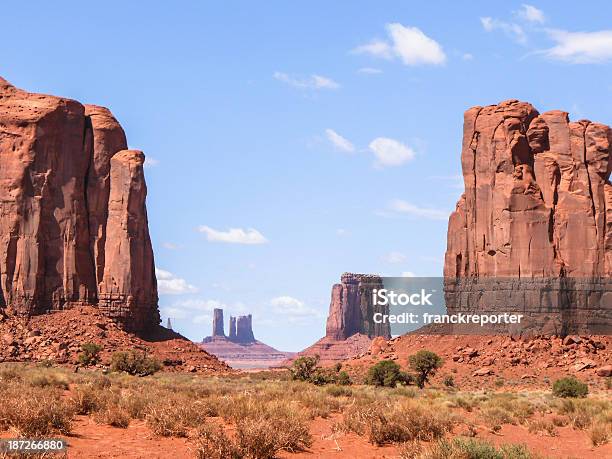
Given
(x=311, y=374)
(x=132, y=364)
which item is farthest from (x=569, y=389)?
(x=132, y=364)

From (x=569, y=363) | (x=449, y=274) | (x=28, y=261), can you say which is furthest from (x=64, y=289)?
(x=569, y=363)

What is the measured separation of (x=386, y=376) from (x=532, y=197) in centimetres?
2154

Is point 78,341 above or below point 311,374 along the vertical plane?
above

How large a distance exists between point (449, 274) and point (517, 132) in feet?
45.4

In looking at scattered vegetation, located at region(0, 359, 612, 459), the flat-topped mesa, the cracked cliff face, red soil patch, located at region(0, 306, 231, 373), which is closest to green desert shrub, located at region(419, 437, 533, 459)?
scattered vegetation, located at region(0, 359, 612, 459)

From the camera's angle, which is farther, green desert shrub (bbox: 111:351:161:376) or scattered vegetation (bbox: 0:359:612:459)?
green desert shrub (bbox: 111:351:161:376)

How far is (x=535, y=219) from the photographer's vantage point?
71.4 meters

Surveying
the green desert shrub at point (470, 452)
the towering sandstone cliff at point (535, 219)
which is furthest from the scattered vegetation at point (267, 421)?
the towering sandstone cliff at point (535, 219)

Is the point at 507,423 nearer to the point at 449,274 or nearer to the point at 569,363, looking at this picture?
the point at 569,363

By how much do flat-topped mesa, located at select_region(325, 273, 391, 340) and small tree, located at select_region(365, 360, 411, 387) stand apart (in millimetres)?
113066

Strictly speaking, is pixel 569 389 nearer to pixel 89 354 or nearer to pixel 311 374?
pixel 311 374

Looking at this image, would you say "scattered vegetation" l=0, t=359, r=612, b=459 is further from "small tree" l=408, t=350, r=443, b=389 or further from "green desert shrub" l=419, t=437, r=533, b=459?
"small tree" l=408, t=350, r=443, b=389

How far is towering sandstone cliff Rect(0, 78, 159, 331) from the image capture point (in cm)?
6881

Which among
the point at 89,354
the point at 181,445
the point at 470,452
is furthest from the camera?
the point at 89,354
